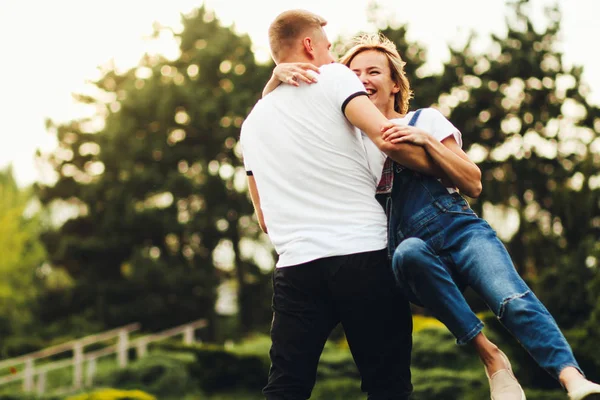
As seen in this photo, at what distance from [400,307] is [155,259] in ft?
88.2

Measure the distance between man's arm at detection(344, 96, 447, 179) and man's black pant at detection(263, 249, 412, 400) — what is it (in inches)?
13.6

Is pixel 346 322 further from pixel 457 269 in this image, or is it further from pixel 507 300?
pixel 507 300

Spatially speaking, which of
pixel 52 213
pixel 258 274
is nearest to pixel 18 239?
pixel 52 213

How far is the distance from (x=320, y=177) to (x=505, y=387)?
3.29 ft

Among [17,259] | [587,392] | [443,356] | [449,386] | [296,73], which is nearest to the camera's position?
[587,392]

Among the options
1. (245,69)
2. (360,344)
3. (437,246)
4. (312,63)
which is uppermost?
(245,69)

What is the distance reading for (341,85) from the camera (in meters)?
2.81

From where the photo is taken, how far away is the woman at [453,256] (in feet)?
8.16

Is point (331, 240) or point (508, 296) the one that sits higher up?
point (331, 240)

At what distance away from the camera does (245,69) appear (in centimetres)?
3066

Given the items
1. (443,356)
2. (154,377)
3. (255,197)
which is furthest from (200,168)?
(255,197)

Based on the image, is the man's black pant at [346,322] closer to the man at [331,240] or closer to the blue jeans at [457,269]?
the man at [331,240]

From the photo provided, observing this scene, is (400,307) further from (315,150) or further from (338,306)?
(315,150)

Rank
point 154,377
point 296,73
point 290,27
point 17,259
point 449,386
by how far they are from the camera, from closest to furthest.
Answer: point 296,73
point 290,27
point 449,386
point 154,377
point 17,259
